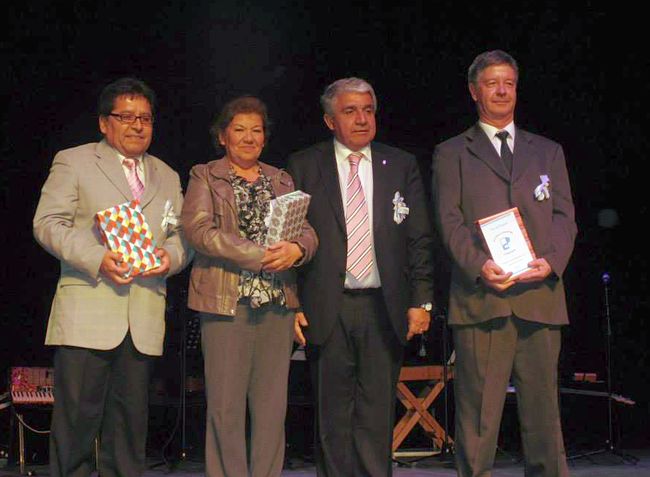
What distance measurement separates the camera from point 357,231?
13.5ft

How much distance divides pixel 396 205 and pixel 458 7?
2780mm

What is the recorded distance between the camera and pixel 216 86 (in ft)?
21.7

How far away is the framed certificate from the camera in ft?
12.5

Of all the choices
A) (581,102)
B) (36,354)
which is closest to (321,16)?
(581,102)

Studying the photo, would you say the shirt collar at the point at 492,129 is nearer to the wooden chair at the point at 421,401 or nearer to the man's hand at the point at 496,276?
the man's hand at the point at 496,276

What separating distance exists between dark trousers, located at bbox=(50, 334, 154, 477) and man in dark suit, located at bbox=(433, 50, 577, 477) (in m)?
1.22

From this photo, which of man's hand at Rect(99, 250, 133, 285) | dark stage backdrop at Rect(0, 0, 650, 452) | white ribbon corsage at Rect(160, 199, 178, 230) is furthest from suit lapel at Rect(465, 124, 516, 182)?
dark stage backdrop at Rect(0, 0, 650, 452)

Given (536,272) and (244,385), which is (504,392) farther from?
(244,385)

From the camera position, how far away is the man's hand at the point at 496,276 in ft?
12.5

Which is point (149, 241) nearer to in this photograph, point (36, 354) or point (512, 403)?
point (36, 354)

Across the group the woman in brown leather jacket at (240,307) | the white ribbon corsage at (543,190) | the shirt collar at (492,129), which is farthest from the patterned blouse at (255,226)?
the white ribbon corsage at (543,190)

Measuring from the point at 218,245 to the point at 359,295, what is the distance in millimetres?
640

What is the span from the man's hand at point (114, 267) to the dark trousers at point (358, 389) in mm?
828

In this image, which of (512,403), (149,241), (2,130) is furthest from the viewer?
(512,403)
